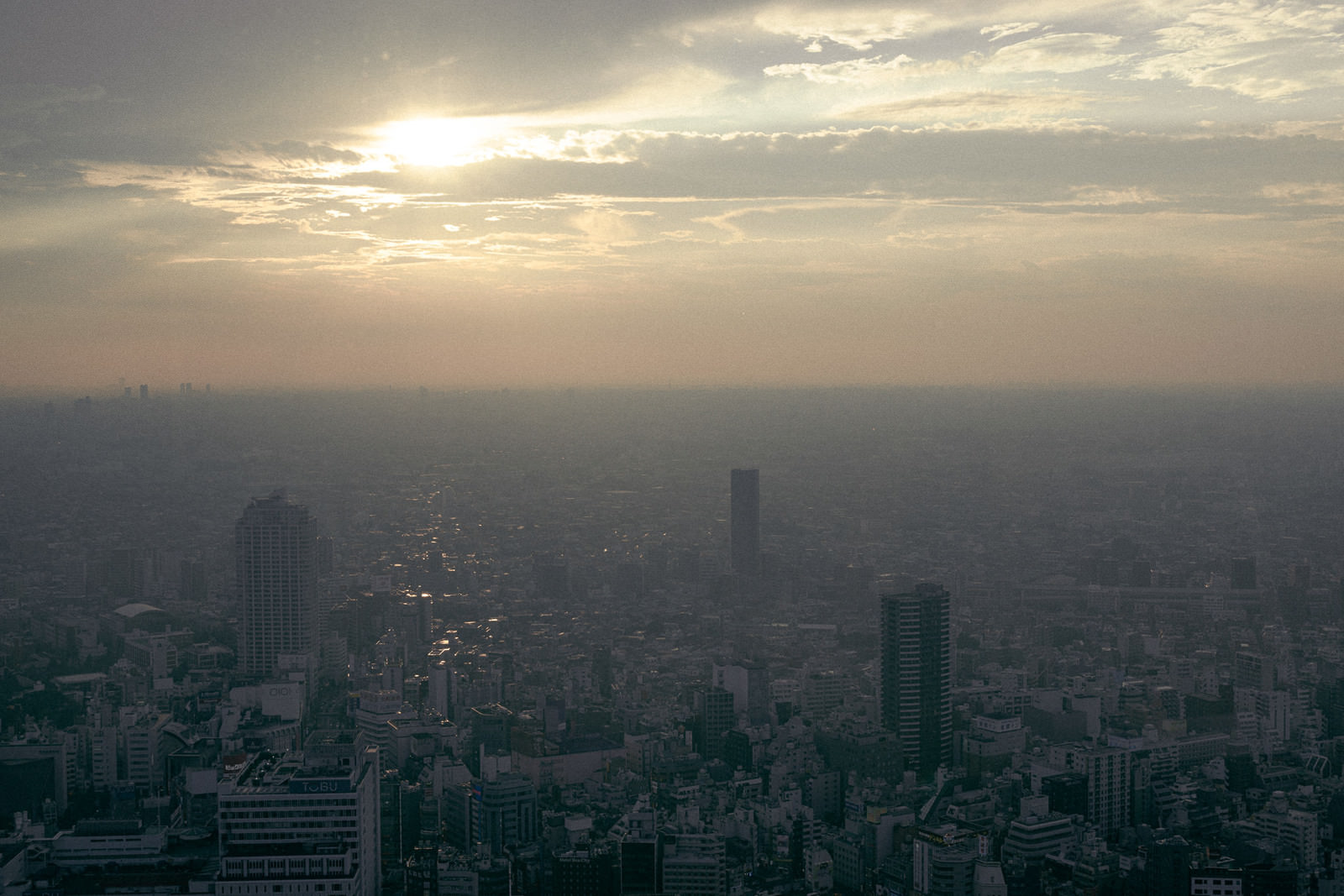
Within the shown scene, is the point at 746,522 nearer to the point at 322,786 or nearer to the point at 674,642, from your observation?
the point at 674,642

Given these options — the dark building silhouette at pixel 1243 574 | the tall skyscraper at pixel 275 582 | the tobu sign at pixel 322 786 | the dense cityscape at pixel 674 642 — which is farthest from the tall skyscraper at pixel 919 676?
the tall skyscraper at pixel 275 582

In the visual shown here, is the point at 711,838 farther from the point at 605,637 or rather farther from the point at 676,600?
the point at 676,600

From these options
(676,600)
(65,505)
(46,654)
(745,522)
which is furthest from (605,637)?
(65,505)

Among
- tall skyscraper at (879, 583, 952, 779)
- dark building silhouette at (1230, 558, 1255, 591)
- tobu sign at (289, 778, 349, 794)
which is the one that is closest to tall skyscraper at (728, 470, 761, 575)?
dark building silhouette at (1230, 558, 1255, 591)

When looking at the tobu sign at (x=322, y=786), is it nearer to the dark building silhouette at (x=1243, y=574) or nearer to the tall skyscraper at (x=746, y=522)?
the tall skyscraper at (x=746, y=522)

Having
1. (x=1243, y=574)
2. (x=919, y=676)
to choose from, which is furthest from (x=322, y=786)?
(x=1243, y=574)
